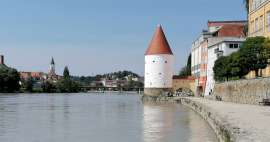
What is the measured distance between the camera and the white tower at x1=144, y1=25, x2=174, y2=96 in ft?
230

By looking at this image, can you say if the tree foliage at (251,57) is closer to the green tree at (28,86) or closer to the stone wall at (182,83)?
the stone wall at (182,83)

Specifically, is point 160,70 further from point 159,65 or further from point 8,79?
point 8,79

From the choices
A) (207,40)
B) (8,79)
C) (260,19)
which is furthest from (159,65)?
(8,79)

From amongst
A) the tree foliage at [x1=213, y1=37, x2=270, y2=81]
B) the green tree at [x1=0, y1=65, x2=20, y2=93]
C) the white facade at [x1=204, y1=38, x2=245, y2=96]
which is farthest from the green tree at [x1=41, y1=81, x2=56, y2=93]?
the tree foliage at [x1=213, y1=37, x2=270, y2=81]

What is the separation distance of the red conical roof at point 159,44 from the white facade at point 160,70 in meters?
0.56

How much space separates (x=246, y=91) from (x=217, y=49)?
25.8m

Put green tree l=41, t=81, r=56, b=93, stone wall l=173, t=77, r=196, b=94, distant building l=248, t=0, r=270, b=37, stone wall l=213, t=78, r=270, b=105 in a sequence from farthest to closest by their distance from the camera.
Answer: green tree l=41, t=81, r=56, b=93, stone wall l=173, t=77, r=196, b=94, distant building l=248, t=0, r=270, b=37, stone wall l=213, t=78, r=270, b=105

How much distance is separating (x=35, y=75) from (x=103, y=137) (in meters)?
175

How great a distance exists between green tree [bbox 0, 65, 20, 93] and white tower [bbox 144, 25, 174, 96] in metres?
59.0

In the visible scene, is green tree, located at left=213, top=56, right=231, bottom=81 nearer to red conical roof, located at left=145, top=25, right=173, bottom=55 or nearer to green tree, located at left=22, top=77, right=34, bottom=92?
red conical roof, located at left=145, top=25, right=173, bottom=55

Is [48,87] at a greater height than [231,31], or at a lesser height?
lesser

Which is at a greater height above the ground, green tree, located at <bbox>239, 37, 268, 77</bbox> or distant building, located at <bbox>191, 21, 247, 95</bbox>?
distant building, located at <bbox>191, 21, 247, 95</bbox>

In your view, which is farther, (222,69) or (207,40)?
(207,40)

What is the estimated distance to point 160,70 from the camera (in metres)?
70.5
